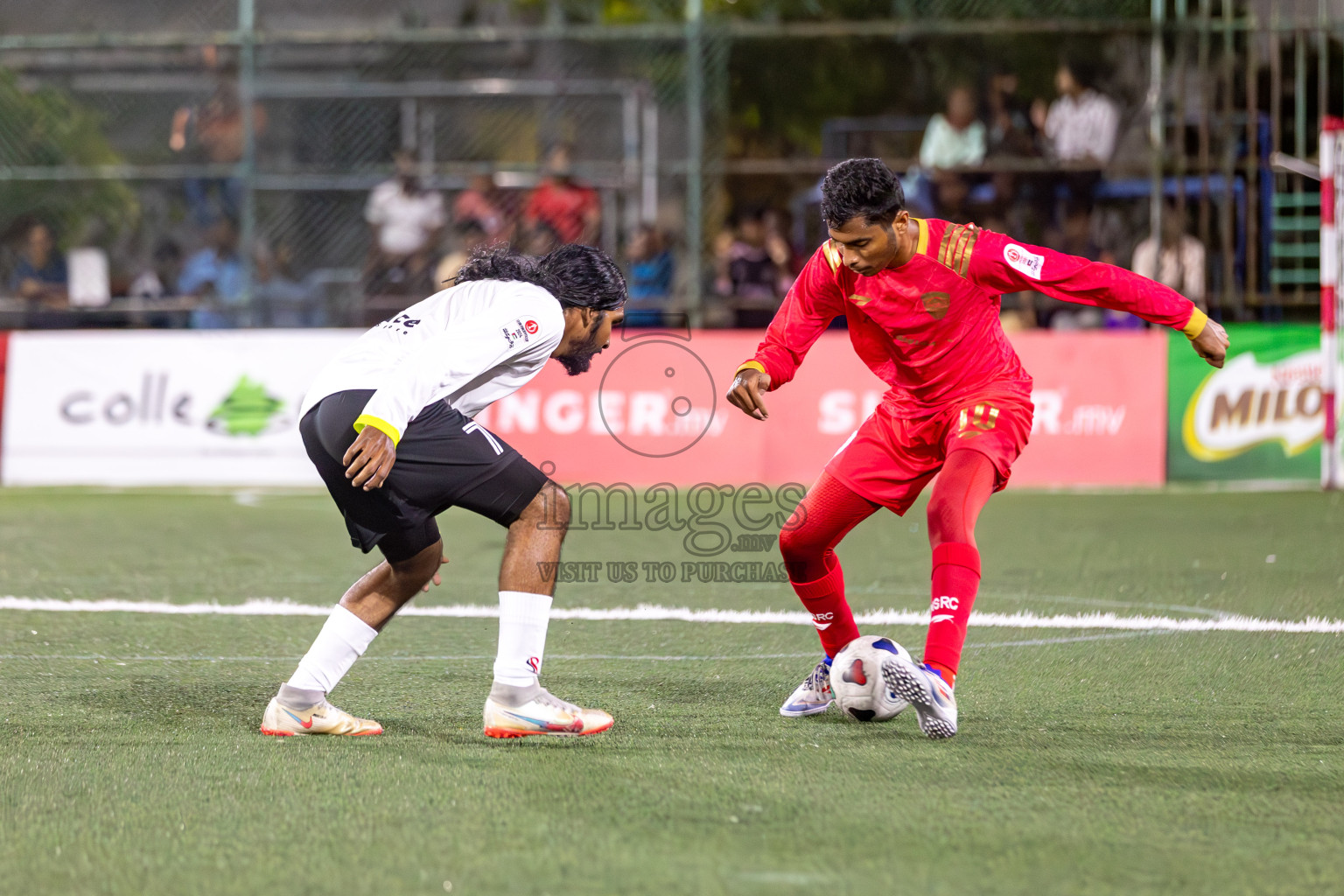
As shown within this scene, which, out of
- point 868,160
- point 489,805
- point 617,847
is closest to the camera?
point 617,847

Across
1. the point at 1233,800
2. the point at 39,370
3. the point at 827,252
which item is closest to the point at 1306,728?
the point at 1233,800

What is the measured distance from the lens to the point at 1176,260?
44.3ft

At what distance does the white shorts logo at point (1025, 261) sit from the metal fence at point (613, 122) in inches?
334

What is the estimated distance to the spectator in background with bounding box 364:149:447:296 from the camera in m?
14.4

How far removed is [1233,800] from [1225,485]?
370 inches

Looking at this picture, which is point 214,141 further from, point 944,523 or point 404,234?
point 944,523

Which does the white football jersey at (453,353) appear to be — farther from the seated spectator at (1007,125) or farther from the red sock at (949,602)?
the seated spectator at (1007,125)

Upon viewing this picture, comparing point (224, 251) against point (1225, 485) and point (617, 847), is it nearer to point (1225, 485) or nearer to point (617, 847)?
point (1225, 485)

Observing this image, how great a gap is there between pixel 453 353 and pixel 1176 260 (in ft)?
34.3

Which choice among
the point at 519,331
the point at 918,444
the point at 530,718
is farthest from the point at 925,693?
the point at 519,331

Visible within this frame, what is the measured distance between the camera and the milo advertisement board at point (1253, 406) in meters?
12.7

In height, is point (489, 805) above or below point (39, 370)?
below

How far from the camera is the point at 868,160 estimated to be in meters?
4.98

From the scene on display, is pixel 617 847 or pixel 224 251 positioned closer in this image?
pixel 617 847
